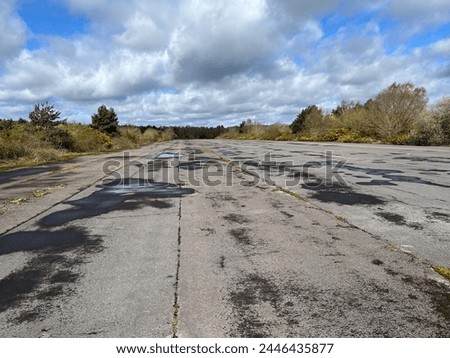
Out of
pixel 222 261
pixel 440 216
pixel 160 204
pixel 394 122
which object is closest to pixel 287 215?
pixel 222 261

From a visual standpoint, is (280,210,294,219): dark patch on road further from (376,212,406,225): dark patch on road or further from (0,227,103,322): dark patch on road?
(0,227,103,322): dark patch on road

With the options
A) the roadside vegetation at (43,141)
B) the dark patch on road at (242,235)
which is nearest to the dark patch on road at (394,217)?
the dark patch on road at (242,235)

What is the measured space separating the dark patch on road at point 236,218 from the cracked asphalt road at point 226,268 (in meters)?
0.04

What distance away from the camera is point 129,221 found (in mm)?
6520

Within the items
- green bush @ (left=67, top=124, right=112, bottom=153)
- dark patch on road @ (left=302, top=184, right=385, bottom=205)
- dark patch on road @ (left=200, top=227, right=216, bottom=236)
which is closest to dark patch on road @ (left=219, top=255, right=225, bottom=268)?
dark patch on road @ (left=200, top=227, right=216, bottom=236)

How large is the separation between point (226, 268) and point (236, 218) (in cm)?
249

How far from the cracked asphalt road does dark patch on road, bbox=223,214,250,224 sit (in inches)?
1.5

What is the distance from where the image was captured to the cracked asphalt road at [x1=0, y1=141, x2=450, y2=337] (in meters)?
2.91

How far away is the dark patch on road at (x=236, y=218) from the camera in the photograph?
6327mm

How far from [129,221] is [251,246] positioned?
9.00 feet

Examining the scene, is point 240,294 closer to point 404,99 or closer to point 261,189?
point 261,189

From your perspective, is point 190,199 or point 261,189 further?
point 261,189

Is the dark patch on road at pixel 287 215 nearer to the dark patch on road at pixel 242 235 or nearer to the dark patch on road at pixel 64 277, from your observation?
the dark patch on road at pixel 242 235
